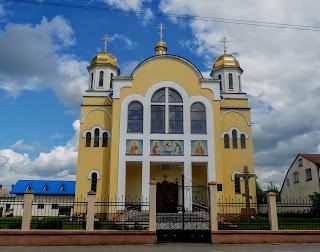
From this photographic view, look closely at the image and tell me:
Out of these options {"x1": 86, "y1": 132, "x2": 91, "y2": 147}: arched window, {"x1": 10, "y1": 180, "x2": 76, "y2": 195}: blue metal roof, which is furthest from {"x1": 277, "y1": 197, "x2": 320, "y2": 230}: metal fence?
{"x1": 10, "y1": 180, "x2": 76, "y2": 195}: blue metal roof

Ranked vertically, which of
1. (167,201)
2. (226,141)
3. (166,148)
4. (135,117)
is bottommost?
(167,201)

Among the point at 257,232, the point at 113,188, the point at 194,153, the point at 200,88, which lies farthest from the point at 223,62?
the point at 257,232

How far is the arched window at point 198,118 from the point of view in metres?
18.1

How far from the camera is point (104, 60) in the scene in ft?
72.4

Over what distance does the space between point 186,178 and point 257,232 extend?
7481 millimetres

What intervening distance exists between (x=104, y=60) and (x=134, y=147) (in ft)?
25.7

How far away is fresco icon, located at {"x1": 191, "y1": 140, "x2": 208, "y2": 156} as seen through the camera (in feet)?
57.6

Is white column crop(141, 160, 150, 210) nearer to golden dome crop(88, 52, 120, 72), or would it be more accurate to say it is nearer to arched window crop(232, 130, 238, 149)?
arched window crop(232, 130, 238, 149)

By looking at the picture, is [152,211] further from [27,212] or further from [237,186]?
[237,186]

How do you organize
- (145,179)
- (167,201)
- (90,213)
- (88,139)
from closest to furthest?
(90,213), (145,179), (167,201), (88,139)

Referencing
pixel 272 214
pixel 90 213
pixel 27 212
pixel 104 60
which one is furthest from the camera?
pixel 104 60

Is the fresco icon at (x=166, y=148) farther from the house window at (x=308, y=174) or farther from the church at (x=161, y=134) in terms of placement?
the house window at (x=308, y=174)

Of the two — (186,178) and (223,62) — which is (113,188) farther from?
(223,62)

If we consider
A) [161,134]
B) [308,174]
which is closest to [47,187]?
[161,134]
